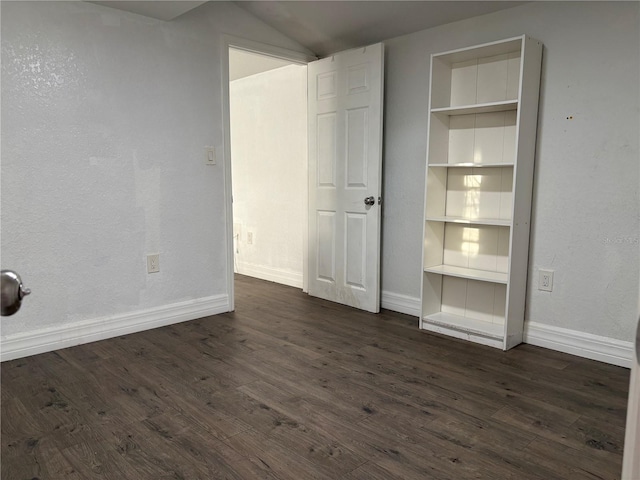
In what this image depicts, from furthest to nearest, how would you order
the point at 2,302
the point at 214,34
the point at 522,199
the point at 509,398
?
the point at 214,34, the point at 522,199, the point at 509,398, the point at 2,302

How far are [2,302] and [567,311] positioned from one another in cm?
A: 290

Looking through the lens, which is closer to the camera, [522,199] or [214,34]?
[522,199]

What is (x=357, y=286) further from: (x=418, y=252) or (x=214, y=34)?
(x=214, y=34)

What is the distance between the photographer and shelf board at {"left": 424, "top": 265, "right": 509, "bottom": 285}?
287 centimetres

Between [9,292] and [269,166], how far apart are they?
4248mm

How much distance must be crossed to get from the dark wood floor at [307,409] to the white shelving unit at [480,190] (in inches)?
12.3

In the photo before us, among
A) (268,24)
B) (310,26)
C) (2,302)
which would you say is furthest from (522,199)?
(2,302)

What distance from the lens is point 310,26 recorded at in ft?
11.6

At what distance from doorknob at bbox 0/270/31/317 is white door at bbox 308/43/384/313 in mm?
3049

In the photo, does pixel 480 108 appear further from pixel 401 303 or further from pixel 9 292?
pixel 9 292

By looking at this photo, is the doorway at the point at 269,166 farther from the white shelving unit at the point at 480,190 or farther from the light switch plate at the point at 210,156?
the white shelving unit at the point at 480,190

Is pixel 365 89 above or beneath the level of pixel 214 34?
beneath

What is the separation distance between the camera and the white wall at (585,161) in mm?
2537

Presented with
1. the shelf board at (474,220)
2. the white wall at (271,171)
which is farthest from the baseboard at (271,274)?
the shelf board at (474,220)
